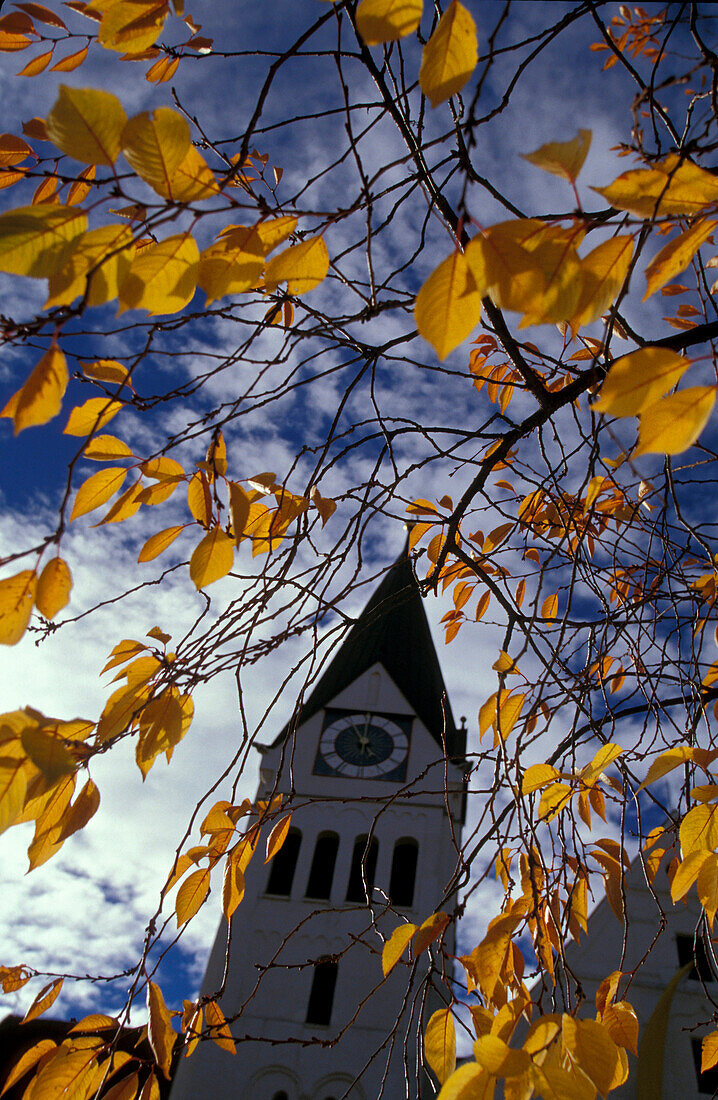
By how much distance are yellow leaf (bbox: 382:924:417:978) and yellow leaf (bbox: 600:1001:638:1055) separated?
A: 318 millimetres

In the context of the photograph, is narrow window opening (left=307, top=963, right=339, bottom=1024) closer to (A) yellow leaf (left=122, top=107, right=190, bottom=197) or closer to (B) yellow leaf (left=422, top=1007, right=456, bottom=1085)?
(B) yellow leaf (left=422, top=1007, right=456, bottom=1085)

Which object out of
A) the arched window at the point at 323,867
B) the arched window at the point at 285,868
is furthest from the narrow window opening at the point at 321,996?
the arched window at the point at 285,868

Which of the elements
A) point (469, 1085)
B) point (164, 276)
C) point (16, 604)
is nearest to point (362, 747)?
point (469, 1085)

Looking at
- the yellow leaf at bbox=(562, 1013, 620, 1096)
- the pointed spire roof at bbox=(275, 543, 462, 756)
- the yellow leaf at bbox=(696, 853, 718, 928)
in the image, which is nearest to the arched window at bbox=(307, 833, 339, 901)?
the pointed spire roof at bbox=(275, 543, 462, 756)

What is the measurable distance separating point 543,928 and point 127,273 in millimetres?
1374

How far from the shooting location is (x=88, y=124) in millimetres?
660

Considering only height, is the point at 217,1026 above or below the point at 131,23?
below

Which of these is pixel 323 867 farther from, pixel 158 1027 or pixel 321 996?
pixel 158 1027

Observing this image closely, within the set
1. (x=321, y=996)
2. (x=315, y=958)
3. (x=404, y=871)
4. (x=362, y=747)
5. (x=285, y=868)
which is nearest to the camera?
(x=315, y=958)

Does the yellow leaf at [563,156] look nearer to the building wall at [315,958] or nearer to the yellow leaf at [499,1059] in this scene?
the yellow leaf at [499,1059]

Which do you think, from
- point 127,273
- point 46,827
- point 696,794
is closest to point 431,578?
point 696,794

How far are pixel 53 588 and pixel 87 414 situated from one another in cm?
32

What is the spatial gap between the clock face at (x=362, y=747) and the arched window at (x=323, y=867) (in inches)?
44.3

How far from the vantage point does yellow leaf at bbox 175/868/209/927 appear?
1.20m
